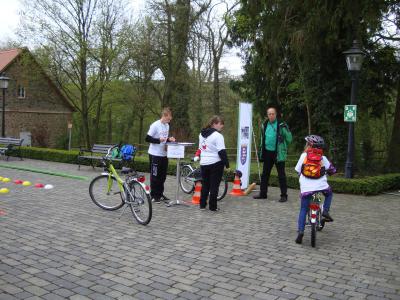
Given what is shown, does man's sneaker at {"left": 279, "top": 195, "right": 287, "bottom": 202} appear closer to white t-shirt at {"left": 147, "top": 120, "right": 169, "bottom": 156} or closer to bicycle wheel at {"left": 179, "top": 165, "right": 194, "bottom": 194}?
bicycle wheel at {"left": 179, "top": 165, "right": 194, "bottom": 194}

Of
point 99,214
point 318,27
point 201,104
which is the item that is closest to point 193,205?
point 99,214

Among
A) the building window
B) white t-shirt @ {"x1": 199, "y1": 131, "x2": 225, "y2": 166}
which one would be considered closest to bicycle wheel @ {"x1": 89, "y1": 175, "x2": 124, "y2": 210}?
white t-shirt @ {"x1": 199, "y1": 131, "x2": 225, "y2": 166}

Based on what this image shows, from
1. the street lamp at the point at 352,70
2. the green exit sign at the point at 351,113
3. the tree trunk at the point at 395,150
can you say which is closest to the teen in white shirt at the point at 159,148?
the green exit sign at the point at 351,113

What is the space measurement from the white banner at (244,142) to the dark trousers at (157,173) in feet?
7.64

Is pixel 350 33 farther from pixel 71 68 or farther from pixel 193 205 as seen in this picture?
pixel 71 68

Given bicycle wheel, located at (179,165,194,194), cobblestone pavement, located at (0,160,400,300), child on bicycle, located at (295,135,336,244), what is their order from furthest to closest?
bicycle wheel, located at (179,165,194,194), child on bicycle, located at (295,135,336,244), cobblestone pavement, located at (0,160,400,300)

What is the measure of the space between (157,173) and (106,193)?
1.10 meters

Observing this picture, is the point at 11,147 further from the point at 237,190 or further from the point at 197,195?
the point at 197,195

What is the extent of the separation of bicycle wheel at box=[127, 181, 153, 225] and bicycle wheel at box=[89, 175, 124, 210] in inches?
25.3

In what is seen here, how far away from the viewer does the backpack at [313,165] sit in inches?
242

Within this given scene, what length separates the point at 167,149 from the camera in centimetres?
875

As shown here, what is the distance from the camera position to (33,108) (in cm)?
3747

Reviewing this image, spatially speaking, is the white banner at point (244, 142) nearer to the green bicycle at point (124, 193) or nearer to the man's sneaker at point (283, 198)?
the man's sneaker at point (283, 198)

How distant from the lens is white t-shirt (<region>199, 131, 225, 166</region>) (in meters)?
8.16
